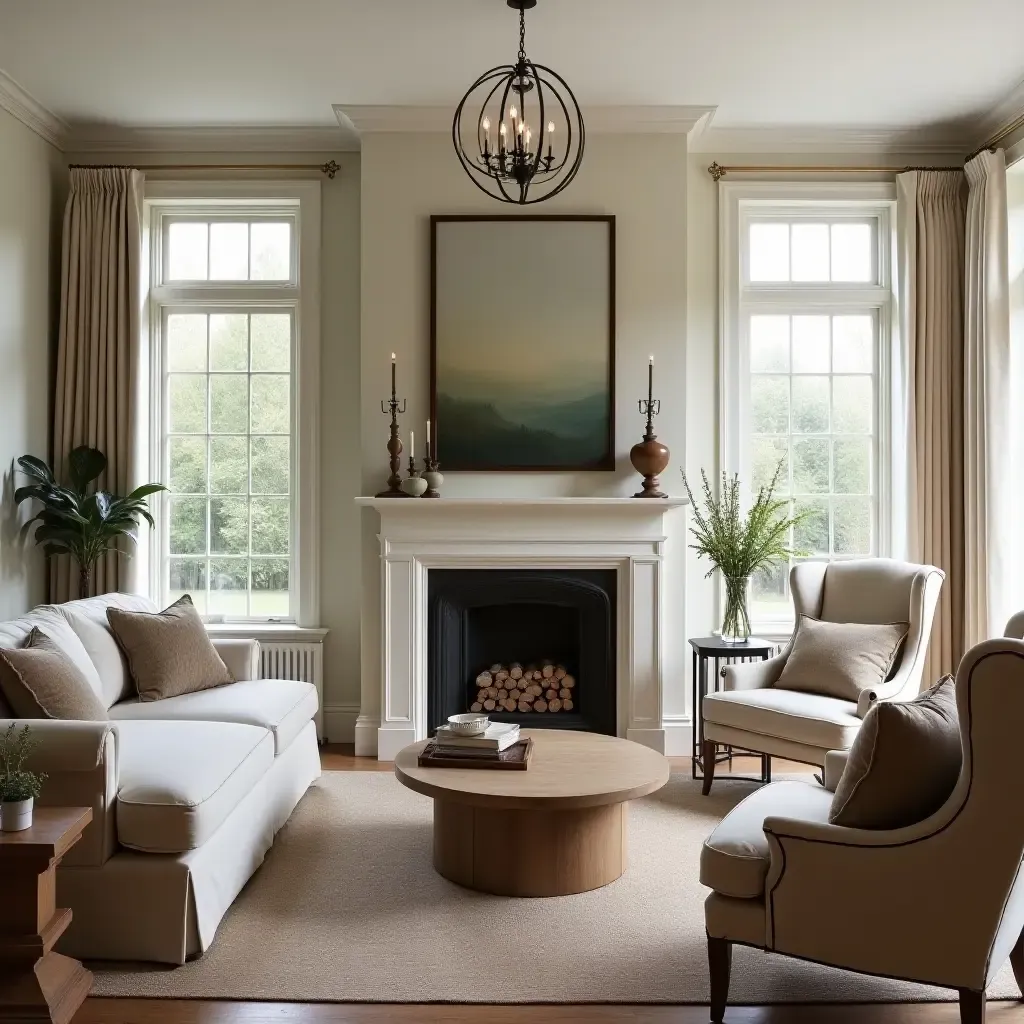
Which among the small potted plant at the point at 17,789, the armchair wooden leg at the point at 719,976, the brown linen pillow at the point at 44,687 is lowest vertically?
the armchair wooden leg at the point at 719,976

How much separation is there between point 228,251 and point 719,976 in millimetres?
4501

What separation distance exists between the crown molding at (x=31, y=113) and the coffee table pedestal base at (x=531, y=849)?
3951 mm

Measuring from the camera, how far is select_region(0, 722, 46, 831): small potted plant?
2377 mm

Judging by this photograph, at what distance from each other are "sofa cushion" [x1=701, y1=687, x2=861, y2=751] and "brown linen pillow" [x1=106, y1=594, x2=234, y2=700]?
2.15m

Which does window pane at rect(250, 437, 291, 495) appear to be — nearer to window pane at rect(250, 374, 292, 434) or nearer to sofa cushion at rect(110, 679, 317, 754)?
window pane at rect(250, 374, 292, 434)

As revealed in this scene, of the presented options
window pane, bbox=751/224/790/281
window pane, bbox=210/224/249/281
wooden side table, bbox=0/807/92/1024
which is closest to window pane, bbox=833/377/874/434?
window pane, bbox=751/224/790/281

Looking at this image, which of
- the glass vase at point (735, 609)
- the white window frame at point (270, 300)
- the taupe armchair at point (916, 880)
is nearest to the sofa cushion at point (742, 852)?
the taupe armchair at point (916, 880)

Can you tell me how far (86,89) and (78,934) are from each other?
3921 mm

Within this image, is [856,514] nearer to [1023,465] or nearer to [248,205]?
[1023,465]

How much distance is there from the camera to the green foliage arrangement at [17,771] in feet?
7.87

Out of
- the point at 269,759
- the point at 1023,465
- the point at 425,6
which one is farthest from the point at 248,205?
the point at 1023,465

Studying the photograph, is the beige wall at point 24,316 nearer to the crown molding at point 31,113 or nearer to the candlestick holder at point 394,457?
the crown molding at point 31,113

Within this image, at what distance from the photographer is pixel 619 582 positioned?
16.4 ft

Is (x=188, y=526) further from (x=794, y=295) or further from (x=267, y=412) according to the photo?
(x=794, y=295)
